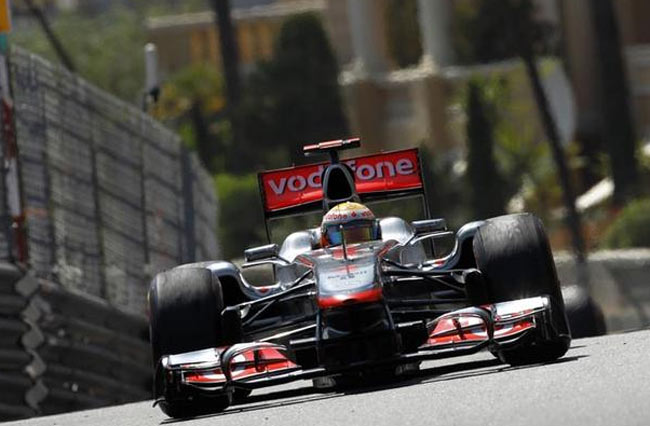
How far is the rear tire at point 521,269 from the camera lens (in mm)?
14961

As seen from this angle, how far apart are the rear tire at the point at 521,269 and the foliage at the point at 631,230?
2860 cm

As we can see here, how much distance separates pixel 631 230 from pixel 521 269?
2931cm

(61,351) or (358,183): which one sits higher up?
(358,183)

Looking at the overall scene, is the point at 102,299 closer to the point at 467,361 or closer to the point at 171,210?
the point at 171,210

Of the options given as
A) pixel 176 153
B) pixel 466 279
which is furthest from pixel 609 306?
pixel 466 279

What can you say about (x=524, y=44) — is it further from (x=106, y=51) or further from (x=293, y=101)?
(x=106, y=51)

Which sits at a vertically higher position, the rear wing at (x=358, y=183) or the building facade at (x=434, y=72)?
the building facade at (x=434, y=72)

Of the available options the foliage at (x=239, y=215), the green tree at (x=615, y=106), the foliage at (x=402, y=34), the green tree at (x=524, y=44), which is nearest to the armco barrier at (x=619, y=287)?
the green tree at (x=524, y=44)

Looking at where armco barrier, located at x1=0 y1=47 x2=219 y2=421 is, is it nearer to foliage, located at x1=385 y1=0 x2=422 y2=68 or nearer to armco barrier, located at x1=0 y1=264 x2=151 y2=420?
armco barrier, located at x1=0 y1=264 x2=151 y2=420

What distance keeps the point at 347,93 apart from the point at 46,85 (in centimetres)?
4136

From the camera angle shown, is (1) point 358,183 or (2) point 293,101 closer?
(1) point 358,183

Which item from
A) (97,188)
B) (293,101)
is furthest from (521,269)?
(293,101)

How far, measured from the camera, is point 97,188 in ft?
74.1

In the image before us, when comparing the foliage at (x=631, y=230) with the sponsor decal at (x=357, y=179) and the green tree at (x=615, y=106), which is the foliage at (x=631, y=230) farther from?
the sponsor decal at (x=357, y=179)
